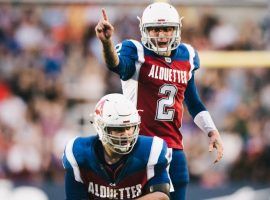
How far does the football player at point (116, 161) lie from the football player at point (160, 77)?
609 millimetres

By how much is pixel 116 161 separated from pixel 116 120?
26 cm

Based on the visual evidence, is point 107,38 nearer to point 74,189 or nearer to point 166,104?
point 166,104

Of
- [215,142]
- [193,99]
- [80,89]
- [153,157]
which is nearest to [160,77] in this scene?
[193,99]

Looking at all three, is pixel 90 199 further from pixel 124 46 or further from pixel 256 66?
pixel 256 66

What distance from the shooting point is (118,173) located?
249 inches

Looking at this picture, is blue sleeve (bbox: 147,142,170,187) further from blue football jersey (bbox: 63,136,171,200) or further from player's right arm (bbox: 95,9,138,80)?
player's right arm (bbox: 95,9,138,80)

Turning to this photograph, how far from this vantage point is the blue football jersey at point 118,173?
20.7ft

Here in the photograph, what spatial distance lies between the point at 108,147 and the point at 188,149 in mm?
5447

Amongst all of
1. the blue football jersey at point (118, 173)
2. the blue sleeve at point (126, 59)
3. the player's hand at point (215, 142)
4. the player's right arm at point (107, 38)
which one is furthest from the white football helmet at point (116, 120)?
the player's hand at point (215, 142)

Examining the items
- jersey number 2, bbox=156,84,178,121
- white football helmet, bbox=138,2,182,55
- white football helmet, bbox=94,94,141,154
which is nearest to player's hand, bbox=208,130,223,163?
jersey number 2, bbox=156,84,178,121

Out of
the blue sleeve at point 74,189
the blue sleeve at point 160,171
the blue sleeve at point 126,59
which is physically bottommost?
the blue sleeve at point 74,189

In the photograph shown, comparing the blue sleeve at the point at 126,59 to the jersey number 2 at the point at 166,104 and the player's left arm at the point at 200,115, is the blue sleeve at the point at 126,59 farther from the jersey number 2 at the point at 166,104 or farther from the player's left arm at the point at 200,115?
the player's left arm at the point at 200,115

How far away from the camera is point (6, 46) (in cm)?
1271

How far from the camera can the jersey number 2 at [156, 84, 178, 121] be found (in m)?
7.00
